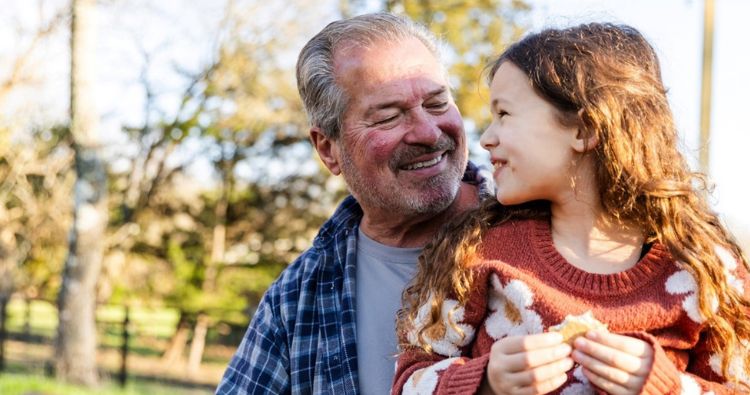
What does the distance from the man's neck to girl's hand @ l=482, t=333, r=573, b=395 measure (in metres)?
1.08

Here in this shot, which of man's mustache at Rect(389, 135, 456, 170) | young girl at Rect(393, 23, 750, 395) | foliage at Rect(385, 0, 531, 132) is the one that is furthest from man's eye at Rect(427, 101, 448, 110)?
foliage at Rect(385, 0, 531, 132)

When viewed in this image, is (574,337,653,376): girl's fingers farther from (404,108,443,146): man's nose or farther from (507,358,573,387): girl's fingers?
(404,108,443,146): man's nose

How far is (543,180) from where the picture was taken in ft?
6.38

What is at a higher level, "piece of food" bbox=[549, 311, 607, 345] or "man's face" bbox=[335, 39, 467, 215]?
"man's face" bbox=[335, 39, 467, 215]

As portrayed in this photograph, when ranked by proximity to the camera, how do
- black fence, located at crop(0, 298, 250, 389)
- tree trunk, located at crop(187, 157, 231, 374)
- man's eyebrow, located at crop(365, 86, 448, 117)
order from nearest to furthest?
man's eyebrow, located at crop(365, 86, 448, 117), black fence, located at crop(0, 298, 250, 389), tree trunk, located at crop(187, 157, 231, 374)

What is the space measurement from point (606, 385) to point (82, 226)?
39.2 feet

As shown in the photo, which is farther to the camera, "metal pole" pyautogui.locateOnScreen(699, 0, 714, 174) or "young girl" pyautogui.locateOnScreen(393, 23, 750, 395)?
"metal pole" pyautogui.locateOnScreen(699, 0, 714, 174)

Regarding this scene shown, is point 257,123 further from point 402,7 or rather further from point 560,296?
point 560,296

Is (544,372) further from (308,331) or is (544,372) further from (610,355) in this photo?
(308,331)

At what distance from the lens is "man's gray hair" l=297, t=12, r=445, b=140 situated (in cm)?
291

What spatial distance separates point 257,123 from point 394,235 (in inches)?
639

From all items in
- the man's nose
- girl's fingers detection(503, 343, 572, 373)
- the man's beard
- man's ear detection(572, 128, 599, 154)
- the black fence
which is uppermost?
man's ear detection(572, 128, 599, 154)

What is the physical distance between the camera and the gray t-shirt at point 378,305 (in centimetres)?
262

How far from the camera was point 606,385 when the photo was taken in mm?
1682
